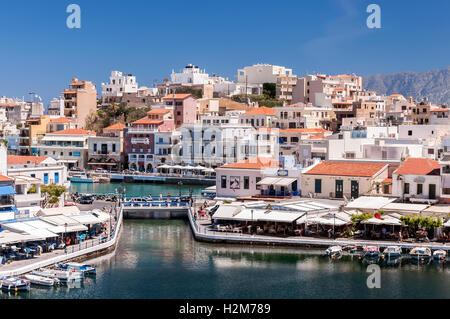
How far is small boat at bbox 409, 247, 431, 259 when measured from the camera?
35125mm

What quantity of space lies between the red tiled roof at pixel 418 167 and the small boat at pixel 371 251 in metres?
9.42

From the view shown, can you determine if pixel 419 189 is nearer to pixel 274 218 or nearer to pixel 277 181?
pixel 277 181

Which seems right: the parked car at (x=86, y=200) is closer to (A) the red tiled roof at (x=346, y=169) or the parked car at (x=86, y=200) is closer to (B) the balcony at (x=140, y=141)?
(A) the red tiled roof at (x=346, y=169)

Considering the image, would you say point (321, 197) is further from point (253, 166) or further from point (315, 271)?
point (315, 271)

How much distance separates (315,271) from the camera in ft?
110

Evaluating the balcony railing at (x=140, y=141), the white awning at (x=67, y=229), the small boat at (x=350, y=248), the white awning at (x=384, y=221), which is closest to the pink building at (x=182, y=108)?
the balcony railing at (x=140, y=141)

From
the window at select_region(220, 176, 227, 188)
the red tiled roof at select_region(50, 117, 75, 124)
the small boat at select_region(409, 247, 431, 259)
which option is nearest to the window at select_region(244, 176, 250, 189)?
the window at select_region(220, 176, 227, 188)

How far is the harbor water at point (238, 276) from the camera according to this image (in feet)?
98.5

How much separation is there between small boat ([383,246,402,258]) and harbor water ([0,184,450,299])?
1253 mm

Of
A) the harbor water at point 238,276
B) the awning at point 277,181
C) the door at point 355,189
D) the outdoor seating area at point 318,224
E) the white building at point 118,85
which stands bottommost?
the harbor water at point 238,276

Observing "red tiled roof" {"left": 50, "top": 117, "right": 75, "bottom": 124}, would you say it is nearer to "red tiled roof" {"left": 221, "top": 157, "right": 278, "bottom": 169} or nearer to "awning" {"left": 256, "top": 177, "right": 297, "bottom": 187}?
"red tiled roof" {"left": 221, "top": 157, "right": 278, "bottom": 169}

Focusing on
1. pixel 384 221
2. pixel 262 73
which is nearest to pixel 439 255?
pixel 384 221
